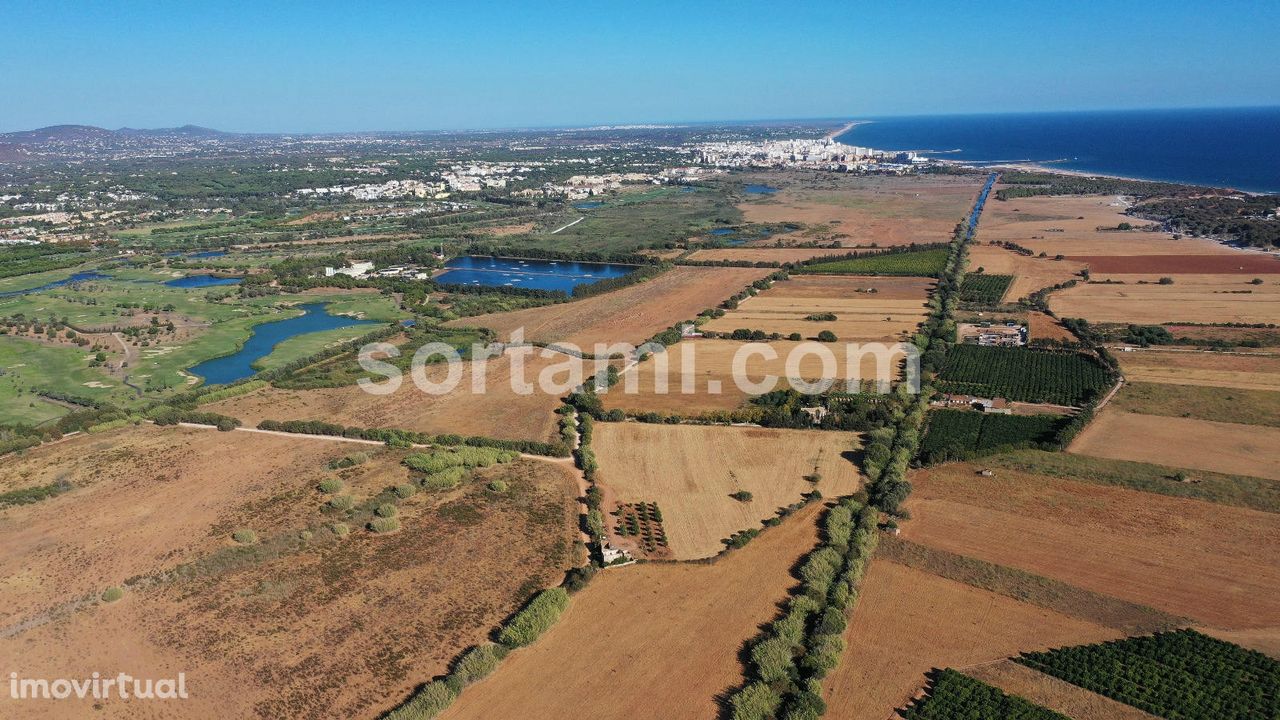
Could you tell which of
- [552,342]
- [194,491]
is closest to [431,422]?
[194,491]

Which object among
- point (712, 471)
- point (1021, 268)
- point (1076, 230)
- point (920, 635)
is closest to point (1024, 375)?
point (712, 471)

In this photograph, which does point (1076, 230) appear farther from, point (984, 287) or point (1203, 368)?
point (1203, 368)

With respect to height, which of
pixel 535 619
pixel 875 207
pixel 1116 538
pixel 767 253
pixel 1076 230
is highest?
pixel 875 207

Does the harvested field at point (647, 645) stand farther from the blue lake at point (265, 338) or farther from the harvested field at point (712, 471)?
the blue lake at point (265, 338)

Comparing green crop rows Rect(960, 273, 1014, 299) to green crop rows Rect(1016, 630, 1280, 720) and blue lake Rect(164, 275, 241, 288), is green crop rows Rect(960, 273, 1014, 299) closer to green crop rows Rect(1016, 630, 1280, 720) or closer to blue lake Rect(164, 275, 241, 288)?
green crop rows Rect(1016, 630, 1280, 720)

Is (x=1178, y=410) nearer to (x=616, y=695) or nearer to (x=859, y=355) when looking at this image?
(x=859, y=355)

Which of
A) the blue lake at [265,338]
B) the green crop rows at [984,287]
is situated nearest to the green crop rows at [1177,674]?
the green crop rows at [984,287]

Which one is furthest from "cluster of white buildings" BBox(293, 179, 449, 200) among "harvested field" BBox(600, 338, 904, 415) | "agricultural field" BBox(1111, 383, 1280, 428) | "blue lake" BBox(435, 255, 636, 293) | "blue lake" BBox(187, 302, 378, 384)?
"agricultural field" BBox(1111, 383, 1280, 428)
